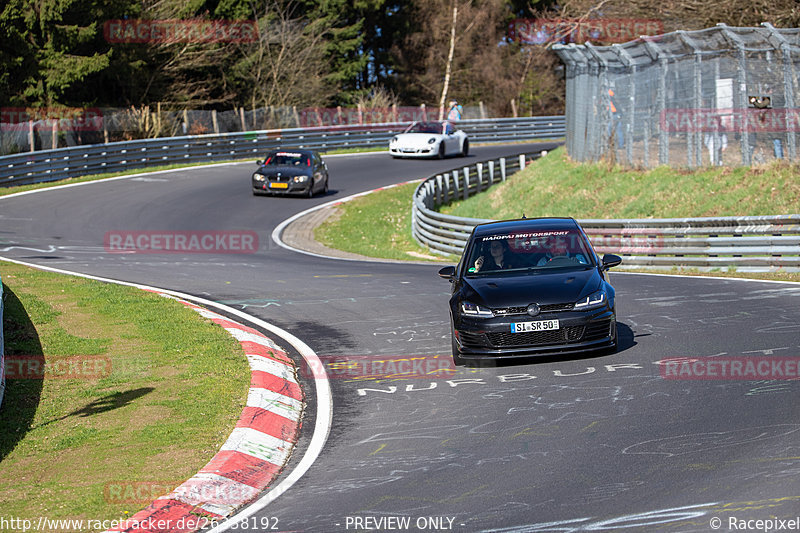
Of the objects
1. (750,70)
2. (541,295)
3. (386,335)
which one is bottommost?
(386,335)

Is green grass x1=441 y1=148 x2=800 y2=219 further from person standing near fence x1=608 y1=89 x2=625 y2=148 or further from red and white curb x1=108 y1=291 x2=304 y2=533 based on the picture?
red and white curb x1=108 y1=291 x2=304 y2=533

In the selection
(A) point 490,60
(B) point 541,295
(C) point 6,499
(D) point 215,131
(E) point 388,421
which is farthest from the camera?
(A) point 490,60

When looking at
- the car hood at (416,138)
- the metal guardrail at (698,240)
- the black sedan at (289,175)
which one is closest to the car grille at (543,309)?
A: the metal guardrail at (698,240)

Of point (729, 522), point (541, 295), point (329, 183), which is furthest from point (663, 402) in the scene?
point (329, 183)

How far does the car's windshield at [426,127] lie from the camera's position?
4288 cm

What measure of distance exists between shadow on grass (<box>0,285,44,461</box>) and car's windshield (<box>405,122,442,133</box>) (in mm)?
31737

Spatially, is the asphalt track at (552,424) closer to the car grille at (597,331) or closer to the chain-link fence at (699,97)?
the car grille at (597,331)

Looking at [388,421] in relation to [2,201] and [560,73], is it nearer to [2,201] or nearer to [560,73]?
[2,201]

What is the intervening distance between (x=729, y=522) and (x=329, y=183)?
32.5m

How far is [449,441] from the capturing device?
7.32m

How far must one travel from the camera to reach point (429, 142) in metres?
41.9

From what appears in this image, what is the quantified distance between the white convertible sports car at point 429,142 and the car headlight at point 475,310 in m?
32.5

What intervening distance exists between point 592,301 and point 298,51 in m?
53.8

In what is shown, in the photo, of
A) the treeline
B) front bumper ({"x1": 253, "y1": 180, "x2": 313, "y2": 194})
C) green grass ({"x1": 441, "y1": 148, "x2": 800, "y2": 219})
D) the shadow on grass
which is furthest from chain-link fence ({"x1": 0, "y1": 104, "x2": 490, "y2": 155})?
the shadow on grass
